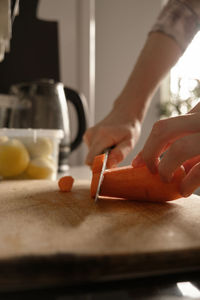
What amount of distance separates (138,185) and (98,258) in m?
0.34

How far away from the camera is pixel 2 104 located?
1438mm

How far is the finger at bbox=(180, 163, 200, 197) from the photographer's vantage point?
0.60 meters

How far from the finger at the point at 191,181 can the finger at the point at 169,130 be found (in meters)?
0.07

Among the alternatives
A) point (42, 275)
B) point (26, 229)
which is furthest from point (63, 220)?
point (42, 275)

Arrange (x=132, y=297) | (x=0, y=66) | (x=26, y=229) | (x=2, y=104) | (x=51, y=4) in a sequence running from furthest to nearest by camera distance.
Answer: (x=51, y=4)
(x=0, y=66)
(x=2, y=104)
(x=26, y=229)
(x=132, y=297)

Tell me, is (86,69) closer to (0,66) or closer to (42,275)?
(0,66)

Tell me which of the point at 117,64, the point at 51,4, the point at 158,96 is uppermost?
the point at 51,4

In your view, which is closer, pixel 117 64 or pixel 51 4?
pixel 51 4

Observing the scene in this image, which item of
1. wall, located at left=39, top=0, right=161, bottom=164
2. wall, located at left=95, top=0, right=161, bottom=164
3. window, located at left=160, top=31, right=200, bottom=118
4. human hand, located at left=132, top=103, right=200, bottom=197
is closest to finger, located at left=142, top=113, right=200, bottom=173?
human hand, located at left=132, top=103, right=200, bottom=197

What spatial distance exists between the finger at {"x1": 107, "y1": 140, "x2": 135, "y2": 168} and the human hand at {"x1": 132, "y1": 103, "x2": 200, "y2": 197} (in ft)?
1.03

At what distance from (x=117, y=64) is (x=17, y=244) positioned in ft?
10.1

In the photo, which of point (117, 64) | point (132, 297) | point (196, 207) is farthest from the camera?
point (117, 64)

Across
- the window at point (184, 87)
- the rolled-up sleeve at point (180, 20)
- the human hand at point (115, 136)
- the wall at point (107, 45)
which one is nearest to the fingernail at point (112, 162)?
the human hand at point (115, 136)

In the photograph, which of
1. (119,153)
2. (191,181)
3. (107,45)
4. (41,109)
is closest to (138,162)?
(191,181)
